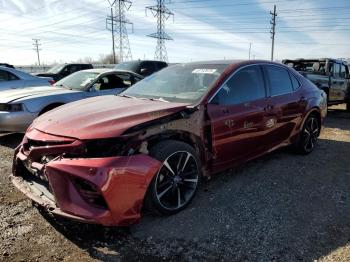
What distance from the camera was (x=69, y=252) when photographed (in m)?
3.26

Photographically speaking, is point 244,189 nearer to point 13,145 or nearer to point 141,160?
point 141,160

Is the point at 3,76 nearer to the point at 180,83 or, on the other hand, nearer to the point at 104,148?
the point at 180,83

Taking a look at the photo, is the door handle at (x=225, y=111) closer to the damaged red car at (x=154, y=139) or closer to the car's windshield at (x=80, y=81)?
the damaged red car at (x=154, y=139)

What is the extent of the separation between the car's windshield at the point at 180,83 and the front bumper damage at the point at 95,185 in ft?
4.09

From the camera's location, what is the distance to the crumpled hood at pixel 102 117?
3.47 metres

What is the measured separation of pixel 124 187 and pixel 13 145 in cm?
455

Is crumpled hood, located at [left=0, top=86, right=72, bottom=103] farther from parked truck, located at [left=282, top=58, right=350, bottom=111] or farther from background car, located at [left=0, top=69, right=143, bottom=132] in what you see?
parked truck, located at [left=282, top=58, right=350, bottom=111]

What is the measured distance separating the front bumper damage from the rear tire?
3.48 m

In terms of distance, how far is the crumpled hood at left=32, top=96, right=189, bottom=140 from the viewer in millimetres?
3471

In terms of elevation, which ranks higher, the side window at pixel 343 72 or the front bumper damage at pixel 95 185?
the side window at pixel 343 72

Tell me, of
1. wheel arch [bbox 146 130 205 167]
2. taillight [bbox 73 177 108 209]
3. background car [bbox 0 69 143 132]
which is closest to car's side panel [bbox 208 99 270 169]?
wheel arch [bbox 146 130 205 167]

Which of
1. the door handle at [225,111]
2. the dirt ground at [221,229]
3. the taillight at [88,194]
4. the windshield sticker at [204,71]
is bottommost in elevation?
the dirt ground at [221,229]

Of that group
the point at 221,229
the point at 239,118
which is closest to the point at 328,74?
the point at 239,118

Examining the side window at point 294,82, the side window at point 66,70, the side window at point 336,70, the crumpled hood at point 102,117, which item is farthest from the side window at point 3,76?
the side window at point 336,70
